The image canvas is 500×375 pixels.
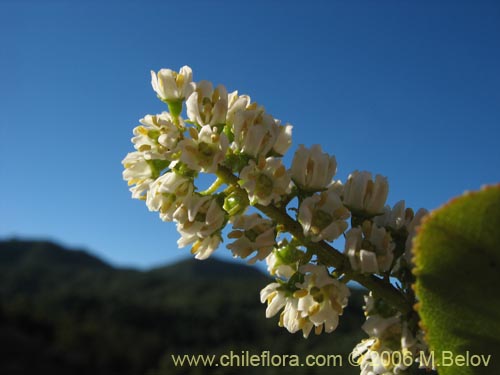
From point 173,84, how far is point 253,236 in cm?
56

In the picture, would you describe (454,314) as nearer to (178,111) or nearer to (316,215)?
(316,215)

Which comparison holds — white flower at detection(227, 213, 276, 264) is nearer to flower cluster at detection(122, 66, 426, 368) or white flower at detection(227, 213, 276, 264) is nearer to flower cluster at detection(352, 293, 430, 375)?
flower cluster at detection(122, 66, 426, 368)

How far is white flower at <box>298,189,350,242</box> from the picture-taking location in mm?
1234

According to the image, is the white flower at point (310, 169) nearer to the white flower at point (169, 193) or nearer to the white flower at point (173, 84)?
the white flower at point (169, 193)

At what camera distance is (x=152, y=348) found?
22297 mm

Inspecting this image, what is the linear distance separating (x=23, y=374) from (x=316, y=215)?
14.9m

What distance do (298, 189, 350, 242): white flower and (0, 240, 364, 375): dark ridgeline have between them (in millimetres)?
2243

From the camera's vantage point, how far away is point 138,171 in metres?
1.49

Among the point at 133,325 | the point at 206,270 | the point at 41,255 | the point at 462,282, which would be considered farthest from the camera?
the point at 206,270

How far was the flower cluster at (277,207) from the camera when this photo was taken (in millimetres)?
1237

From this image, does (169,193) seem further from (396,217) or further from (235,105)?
(396,217)

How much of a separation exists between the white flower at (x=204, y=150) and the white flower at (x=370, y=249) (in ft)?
1.21

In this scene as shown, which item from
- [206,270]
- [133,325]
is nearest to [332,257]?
[133,325]

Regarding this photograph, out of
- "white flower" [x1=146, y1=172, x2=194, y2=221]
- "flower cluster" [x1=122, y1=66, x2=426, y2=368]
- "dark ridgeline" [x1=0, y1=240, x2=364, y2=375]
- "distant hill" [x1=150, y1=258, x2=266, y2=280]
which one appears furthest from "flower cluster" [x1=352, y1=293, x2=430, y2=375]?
"distant hill" [x1=150, y1=258, x2=266, y2=280]
